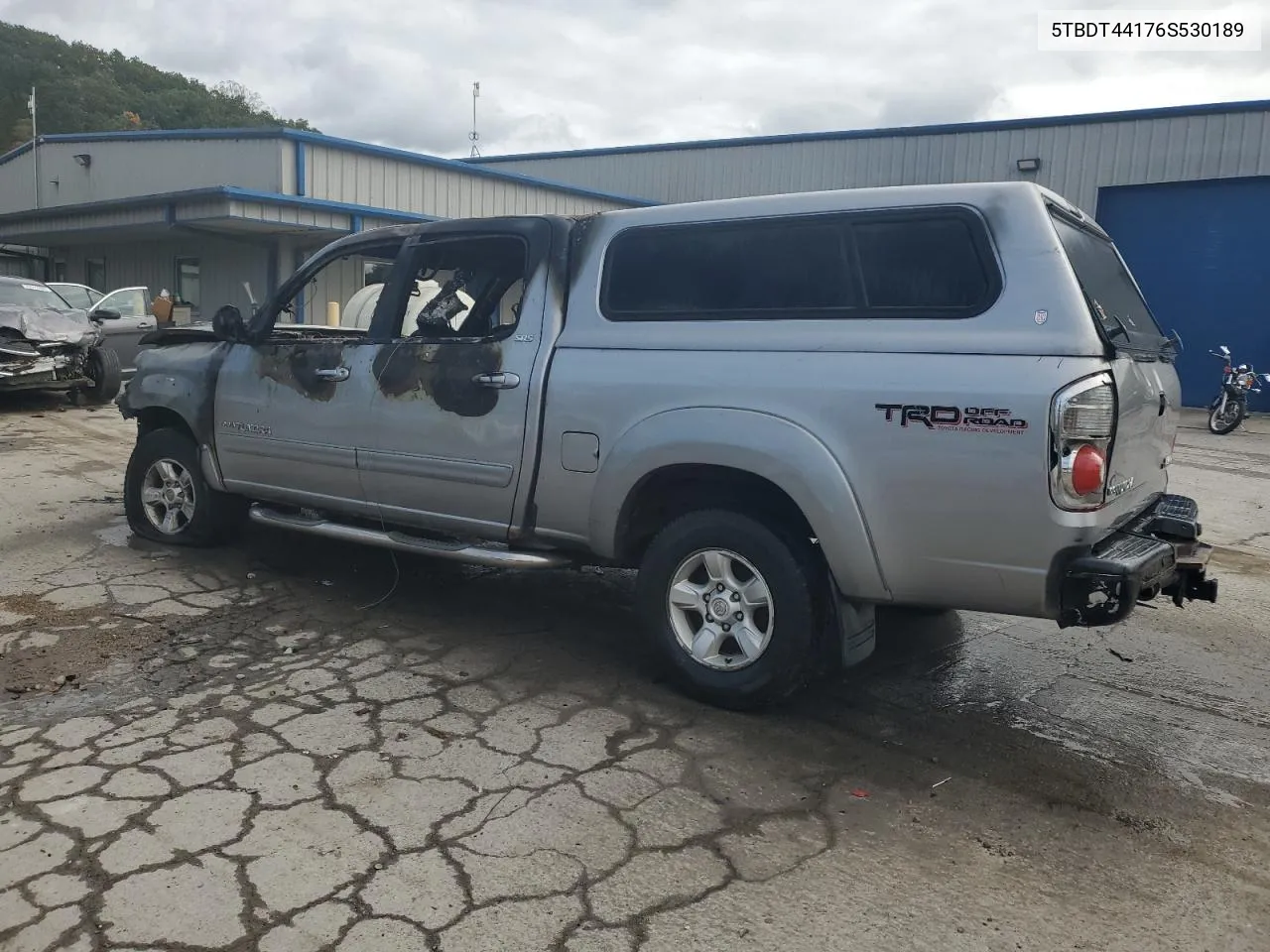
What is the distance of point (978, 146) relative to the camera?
785 inches

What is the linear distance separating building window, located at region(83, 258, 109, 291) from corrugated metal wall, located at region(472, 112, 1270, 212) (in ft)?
39.0

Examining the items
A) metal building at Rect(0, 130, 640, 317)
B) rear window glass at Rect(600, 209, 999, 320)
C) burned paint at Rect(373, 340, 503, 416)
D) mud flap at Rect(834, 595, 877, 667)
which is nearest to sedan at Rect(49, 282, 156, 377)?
metal building at Rect(0, 130, 640, 317)

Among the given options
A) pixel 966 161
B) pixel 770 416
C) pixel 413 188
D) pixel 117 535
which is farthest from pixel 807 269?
pixel 966 161

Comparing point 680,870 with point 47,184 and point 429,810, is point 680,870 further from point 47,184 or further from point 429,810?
point 47,184

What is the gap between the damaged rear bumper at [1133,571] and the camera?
3.30 meters

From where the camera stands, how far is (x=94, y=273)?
25.3 metres

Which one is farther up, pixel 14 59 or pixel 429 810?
pixel 14 59

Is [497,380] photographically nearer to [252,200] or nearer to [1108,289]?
[1108,289]

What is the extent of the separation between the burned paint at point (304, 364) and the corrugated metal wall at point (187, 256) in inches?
585

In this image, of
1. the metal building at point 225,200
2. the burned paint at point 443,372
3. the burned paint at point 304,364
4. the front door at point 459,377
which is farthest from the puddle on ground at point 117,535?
the metal building at point 225,200

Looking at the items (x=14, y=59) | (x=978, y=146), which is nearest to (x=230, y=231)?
(x=978, y=146)

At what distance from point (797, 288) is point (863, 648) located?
1425 millimetres

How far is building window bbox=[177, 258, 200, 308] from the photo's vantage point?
856 inches

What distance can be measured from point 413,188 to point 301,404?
1541 centimetres
